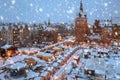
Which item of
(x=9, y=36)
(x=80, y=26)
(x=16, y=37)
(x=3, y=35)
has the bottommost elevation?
(x=16, y=37)

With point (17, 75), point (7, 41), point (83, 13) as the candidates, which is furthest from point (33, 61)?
point (83, 13)

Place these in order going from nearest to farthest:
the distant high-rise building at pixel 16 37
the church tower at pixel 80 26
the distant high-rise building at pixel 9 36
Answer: the distant high-rise building at pixel 9 36 → the distant high-rise building at pixel 16 37 → the church tower at pixel 80 26

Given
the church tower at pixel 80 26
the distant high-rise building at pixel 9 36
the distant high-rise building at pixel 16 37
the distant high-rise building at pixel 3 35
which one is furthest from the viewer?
the church tower at pixel 80 26

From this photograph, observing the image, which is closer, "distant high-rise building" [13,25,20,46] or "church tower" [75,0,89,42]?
"distant high-rise building" [13,25,20,46]

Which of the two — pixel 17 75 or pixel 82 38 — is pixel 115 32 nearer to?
pixel 82 38

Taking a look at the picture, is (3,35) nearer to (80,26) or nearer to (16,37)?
(16,37)

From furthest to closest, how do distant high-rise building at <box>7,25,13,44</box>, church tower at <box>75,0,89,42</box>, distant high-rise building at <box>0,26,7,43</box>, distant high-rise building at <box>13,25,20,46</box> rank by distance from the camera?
church tower at <box>75,0,89,42</box>, distant high-rise building at <box>13,25,20,46</box>, distant high-rise building at <box>7,25,13,44</box>, distant high-rise building at <box>0,26,7,43</box>

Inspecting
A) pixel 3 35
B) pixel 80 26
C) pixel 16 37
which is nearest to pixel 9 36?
pixel 3 35

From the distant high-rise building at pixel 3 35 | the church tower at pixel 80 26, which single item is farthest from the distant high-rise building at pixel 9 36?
the church tower at pixel 80 26

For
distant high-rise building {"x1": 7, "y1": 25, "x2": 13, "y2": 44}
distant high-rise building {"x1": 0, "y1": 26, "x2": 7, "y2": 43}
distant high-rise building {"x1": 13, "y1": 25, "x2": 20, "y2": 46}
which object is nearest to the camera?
distant high-rise building {"x1": 0, "y1": 26, "x2": 7, "y2": 43}

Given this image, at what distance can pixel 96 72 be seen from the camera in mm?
17688

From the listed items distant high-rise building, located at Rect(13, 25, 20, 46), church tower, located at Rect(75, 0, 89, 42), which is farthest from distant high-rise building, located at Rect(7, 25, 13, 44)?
church tower, located at Rect(75, 0, 89, 42)

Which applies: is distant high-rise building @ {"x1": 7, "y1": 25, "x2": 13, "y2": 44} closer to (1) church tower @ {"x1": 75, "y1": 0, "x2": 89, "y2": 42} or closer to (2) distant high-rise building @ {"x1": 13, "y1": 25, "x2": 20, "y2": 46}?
(2) distant high-rise building @ {"x1": 13, "y1": 25, "x2": 20, "y2": 46}

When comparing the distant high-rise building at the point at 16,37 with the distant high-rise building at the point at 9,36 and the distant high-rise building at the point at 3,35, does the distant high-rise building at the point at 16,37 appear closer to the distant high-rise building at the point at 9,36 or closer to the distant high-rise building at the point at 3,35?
the distant high-rise building at the point at 9,36
